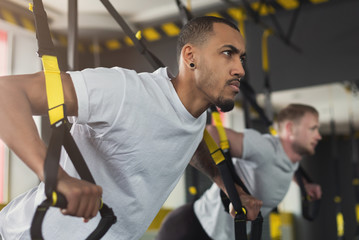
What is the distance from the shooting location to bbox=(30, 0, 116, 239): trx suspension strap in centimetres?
86

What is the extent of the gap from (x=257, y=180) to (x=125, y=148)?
1.38m

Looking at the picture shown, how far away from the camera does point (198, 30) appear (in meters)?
1.43

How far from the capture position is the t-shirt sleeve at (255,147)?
7.10ft

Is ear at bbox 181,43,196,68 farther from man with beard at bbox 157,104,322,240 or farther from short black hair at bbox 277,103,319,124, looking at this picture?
short black hair at bbox 277,103,319,124

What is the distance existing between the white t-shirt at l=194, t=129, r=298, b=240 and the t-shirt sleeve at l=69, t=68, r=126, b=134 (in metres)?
1.29

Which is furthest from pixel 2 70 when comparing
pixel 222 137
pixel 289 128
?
pixel 222 137

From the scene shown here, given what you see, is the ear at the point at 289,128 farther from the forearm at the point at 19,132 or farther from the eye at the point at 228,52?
the forearm at the point at 19,132

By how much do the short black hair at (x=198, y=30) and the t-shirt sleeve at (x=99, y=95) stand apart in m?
0.36

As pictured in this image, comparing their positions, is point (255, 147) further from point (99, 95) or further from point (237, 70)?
point (99, 95)

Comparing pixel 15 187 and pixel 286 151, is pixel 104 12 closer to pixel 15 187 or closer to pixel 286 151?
pixel 15 187

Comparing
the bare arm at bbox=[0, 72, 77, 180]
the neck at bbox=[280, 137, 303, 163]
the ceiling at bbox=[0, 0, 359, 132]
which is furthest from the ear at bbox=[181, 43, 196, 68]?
the ceiling at bbox=[0, 0, 359, 132]

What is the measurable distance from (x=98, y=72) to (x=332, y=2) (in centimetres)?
347

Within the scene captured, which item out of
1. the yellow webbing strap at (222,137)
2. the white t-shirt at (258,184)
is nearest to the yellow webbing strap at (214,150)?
the yellow webbing strap at (222,137)

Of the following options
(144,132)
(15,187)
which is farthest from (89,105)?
(15,187)
